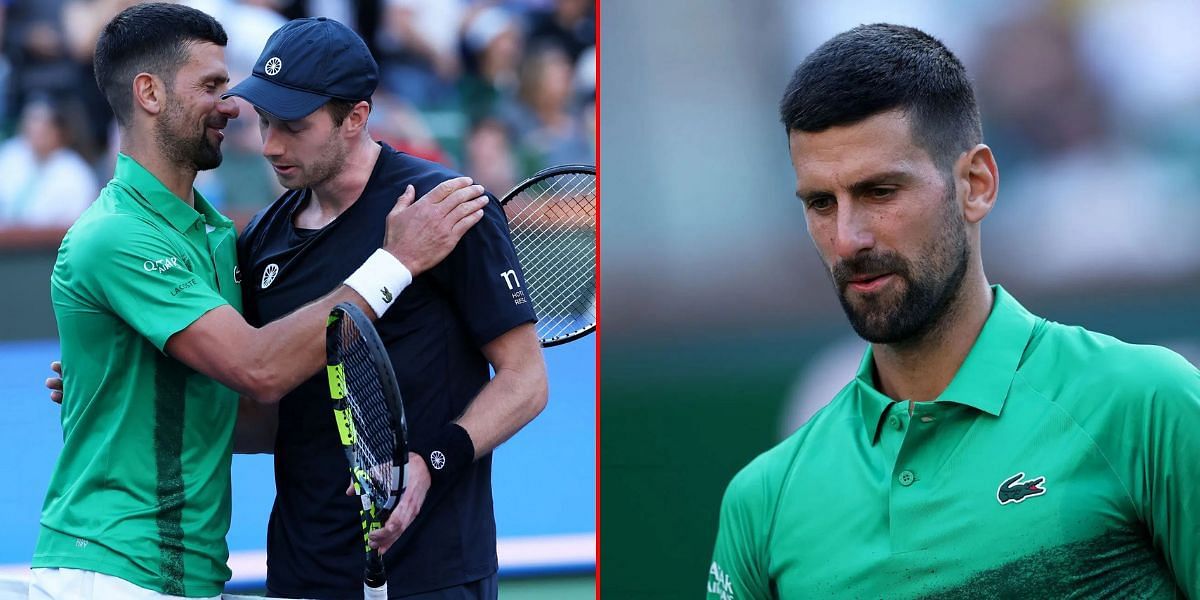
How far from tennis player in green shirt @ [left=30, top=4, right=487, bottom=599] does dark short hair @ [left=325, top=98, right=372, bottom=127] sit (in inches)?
9.1

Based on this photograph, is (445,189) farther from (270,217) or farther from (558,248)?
(558,248)

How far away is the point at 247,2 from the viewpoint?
15.9ft

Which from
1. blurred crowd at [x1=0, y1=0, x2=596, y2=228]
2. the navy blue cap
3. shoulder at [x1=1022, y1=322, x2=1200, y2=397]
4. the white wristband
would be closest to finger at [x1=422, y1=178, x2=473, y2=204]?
the white wristband

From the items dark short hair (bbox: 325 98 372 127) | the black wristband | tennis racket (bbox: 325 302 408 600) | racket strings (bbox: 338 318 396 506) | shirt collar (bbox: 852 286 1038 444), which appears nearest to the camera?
shirt collar (bbox: 852 286 1038 444)

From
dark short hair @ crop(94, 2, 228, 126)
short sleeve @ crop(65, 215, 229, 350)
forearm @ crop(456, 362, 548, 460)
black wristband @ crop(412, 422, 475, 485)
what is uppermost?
dark short hair @ crop(94, 2, 228, 126)

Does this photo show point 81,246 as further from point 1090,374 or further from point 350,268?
point 1090,374

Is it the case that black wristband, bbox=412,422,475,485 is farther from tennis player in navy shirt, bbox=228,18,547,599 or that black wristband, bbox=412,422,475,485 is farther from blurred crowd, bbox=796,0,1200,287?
blurred crowd, bbox=796,0,1200,287

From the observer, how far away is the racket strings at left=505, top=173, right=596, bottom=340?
347 centimetres

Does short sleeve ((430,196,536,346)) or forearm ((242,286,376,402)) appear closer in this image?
forearm ((242,286,376,402))

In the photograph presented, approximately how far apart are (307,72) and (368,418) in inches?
29.5

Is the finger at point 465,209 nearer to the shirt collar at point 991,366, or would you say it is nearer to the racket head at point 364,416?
the racket head at point 364,416

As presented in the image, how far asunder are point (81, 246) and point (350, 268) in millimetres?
553

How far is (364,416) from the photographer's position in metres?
2.54

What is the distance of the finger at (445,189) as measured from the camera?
8.80 feet
